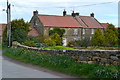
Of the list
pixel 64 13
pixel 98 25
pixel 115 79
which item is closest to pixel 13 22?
pixel 64 13

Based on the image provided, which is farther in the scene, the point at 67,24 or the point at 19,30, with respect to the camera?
the point at 67,24

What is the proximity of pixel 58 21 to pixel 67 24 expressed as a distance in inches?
85.5

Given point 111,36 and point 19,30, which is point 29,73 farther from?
point 111,36

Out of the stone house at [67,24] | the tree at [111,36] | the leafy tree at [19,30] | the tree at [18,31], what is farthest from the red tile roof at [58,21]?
the tree at [18,31]

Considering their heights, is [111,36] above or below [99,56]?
above

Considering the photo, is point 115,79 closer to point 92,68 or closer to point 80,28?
point 92,68

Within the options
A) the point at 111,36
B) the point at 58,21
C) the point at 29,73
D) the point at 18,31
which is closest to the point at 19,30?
the point at 18,31

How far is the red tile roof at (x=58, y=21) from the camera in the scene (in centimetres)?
5262

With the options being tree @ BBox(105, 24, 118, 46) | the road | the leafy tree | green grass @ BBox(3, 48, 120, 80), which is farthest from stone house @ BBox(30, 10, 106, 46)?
the road

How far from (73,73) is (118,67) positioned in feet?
7.59

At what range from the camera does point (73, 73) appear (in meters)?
11.8

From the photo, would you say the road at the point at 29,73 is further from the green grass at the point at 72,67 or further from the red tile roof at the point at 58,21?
the red tile roof at the point at 58,21

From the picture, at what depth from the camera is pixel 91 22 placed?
60.6 metres

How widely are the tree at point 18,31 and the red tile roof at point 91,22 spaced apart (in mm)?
22276
